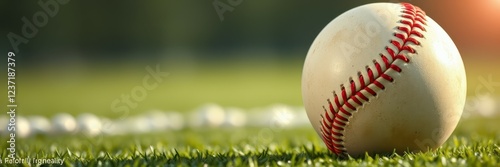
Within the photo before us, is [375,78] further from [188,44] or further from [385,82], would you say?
[188,44]

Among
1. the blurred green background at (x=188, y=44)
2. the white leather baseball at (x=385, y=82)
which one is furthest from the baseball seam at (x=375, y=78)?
the blurred green background at (x=188, y=44)

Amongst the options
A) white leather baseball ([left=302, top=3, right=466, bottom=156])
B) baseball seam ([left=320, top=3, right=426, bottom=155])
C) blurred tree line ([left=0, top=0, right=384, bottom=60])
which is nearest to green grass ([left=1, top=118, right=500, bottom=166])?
white leather baseball ([left=302, top=3, right=466, bottom=156])

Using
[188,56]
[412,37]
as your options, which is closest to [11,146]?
[412,37]

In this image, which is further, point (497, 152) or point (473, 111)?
point (473, 111)

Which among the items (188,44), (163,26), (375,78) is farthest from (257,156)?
(188,44)

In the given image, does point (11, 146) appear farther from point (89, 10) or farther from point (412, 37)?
point (89, 10)

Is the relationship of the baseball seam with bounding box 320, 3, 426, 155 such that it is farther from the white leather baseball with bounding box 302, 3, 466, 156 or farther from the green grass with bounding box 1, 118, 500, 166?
the green grass with bounding box 1, 118, 500, 166

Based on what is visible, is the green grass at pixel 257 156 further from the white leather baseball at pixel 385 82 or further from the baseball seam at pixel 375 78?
the baseball seam at pixel 375 78
